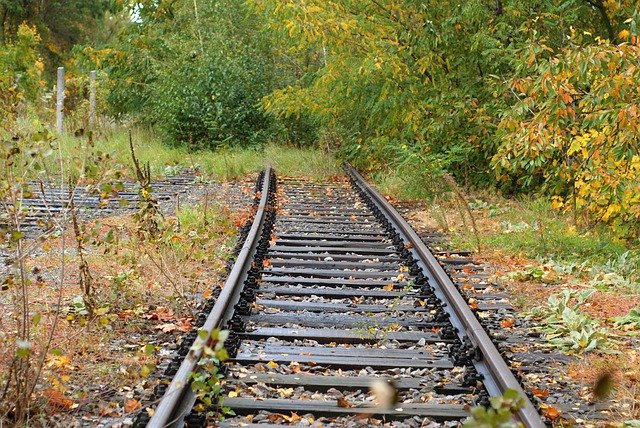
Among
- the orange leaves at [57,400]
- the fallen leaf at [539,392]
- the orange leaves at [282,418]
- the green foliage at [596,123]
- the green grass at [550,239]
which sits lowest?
the green grass at [550,239]

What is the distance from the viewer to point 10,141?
494 centimetres

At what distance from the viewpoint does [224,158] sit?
17359 mm

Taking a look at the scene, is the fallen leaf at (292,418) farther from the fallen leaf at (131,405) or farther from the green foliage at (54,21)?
the green foliage at (54,21)

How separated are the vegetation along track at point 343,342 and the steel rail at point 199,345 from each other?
1 cm

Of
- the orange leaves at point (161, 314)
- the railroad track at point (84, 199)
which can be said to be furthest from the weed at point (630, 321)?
the railroad track at point (84, 199)

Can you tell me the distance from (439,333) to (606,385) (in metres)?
1.97

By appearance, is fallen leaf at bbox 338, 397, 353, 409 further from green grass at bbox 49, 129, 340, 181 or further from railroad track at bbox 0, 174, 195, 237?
green grass at bbox 49, 129, 340, 181

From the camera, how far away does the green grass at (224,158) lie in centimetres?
1686

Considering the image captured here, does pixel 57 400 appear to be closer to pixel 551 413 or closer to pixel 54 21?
pixel 551 413

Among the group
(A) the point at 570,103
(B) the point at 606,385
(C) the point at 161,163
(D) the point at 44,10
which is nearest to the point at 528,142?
(A) the point at 570,103

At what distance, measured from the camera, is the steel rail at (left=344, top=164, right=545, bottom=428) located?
415 cm

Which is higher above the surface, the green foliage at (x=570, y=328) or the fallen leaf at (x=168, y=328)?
the fallen leaf at (x=168, y=328)

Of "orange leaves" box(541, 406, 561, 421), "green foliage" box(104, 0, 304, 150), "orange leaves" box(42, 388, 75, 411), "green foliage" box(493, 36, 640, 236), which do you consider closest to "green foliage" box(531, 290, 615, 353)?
"orange leaves" box(541, 406, 561, 421)

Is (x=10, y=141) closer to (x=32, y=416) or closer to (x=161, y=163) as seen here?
(x=32, y=416)
